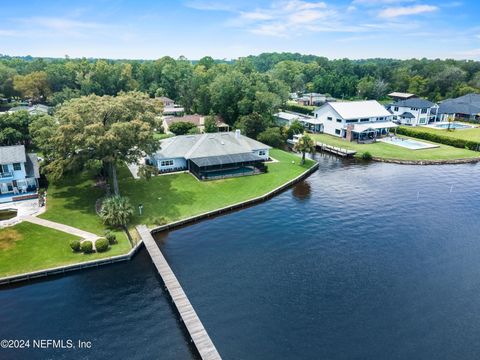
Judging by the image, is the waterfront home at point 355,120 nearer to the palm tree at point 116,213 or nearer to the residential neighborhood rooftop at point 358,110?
the residential neighborhood rooftop at point 358,110

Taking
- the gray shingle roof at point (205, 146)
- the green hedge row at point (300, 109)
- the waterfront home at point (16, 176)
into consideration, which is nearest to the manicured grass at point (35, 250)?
the waterfront home at point (16, 176)

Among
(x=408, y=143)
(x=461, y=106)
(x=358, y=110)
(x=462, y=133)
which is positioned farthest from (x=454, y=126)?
(x=358, y=110)

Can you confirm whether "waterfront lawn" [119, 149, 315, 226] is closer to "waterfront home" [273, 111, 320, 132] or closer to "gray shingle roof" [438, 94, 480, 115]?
"waterfront home" [273, 111, 320, 132]

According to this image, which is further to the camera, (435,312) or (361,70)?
(361,70)

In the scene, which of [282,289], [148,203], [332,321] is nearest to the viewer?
[332,321]

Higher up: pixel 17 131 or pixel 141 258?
pixel 17 131

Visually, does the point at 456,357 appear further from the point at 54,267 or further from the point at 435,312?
the point at 54,267

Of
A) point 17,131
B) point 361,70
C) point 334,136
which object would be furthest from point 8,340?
point 361,70
